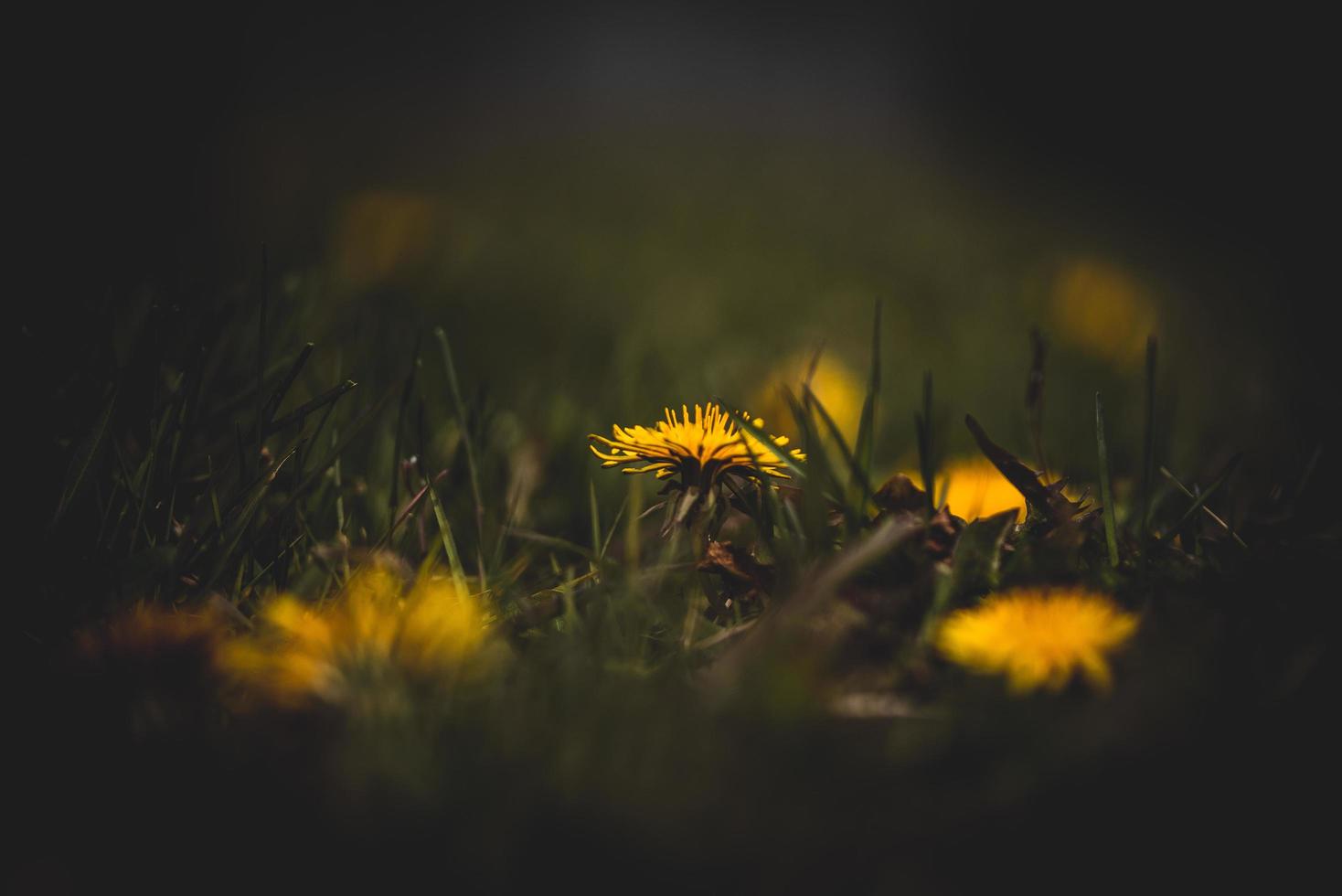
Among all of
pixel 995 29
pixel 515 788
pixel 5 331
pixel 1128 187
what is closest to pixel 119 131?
pixel 5 331

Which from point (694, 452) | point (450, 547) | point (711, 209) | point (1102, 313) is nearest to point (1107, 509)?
point (694, 452)

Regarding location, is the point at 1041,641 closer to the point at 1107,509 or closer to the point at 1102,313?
the point at 1107,509

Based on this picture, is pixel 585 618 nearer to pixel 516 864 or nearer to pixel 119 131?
pixel 516 864

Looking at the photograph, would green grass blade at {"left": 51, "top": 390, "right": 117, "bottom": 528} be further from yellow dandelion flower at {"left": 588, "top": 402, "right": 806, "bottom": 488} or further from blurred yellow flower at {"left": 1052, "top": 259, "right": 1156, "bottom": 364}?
blurred yellow flower at {"left": 1052, "top": 259, "right": 1156, "bottom": 364}

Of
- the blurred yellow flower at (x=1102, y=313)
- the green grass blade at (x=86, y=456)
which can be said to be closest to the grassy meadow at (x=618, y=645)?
the green grass blade at (x=86, y=456)

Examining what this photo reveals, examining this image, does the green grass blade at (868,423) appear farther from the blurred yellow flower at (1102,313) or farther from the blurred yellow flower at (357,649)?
the blurred yellow flower at (1102,313)

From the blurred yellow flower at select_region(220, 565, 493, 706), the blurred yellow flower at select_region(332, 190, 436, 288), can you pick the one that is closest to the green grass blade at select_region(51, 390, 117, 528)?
the blurred yellow flower at select_region(220, 565, 493, 706)
